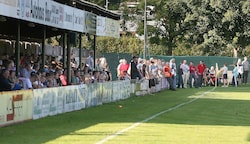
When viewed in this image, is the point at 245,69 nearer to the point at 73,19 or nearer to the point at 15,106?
the point at 73,19

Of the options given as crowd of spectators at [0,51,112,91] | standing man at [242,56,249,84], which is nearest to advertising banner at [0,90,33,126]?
crowd of spectators at [0,51,112,91]

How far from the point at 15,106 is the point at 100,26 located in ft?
48.9

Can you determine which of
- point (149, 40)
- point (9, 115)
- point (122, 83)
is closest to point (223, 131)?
point (9, 115)

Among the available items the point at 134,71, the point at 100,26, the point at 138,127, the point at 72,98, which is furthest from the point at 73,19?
the point at 138,127

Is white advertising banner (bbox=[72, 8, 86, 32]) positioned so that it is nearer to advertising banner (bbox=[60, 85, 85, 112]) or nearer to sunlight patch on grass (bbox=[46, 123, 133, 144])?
advertising banner (bbox=[60, 85, 85, 112])

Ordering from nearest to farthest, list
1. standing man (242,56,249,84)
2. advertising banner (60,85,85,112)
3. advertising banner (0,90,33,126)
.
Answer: advertising banner (0,90,33,126)
advertising banner (60,85,85,112)
standing man (242,56,249,84)

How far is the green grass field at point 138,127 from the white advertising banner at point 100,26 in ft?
26.9

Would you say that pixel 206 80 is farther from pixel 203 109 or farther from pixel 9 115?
pixel 9 115

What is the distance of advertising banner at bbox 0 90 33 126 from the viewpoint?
50.5ft

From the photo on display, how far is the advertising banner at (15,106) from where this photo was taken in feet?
50.5

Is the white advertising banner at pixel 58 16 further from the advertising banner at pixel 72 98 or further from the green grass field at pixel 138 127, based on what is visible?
the green grass field at pixel 138 127

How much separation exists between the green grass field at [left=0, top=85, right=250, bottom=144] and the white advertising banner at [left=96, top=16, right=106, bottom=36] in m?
8.21

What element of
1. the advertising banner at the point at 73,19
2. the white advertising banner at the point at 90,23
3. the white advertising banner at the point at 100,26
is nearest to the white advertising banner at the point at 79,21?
the advertising banner at the point at 73,19

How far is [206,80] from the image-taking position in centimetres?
4494
